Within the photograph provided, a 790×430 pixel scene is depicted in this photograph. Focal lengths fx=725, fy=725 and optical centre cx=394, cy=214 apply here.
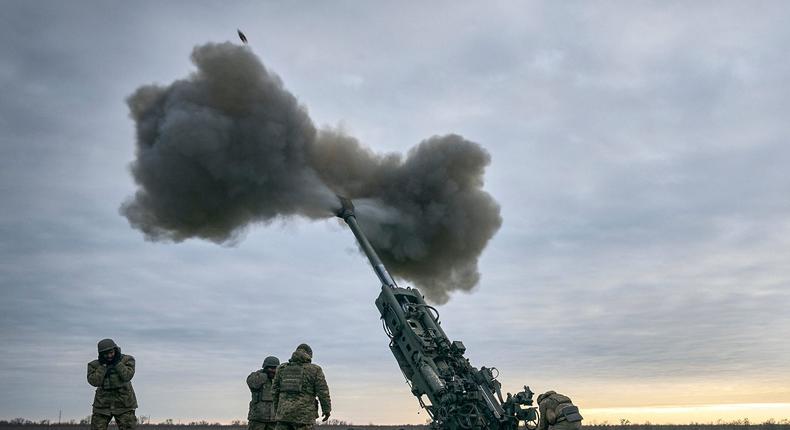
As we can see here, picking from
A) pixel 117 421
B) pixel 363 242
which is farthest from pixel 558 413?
pixel 363 242

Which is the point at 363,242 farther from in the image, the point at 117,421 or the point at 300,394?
the point at 117,421

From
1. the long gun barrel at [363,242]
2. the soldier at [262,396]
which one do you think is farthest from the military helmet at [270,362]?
the long gun barrel at [363,242]

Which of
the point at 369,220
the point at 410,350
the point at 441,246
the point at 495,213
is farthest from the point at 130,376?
the point at 495,213

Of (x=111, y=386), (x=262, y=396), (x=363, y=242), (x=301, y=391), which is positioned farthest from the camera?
(x=363, y=242)

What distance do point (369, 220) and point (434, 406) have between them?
5792 mm

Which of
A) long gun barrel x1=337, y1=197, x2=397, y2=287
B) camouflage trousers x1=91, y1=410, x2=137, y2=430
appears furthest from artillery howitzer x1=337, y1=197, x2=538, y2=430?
camouflage trousers x1=91, y1=410, x2=137, y2=430

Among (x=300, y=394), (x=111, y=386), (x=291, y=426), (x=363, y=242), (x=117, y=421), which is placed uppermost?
(x=363, y=242)

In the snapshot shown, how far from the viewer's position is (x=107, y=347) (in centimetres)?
1087

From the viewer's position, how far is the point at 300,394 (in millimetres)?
10562

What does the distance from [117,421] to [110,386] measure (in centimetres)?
55

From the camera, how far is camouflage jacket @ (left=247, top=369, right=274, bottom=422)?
41.1ft

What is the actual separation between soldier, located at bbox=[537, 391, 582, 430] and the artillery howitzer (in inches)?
104

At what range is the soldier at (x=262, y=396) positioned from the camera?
1255cm

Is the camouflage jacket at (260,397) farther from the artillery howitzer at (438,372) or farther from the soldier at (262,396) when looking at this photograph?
the artillery howitzer at (438,372)
